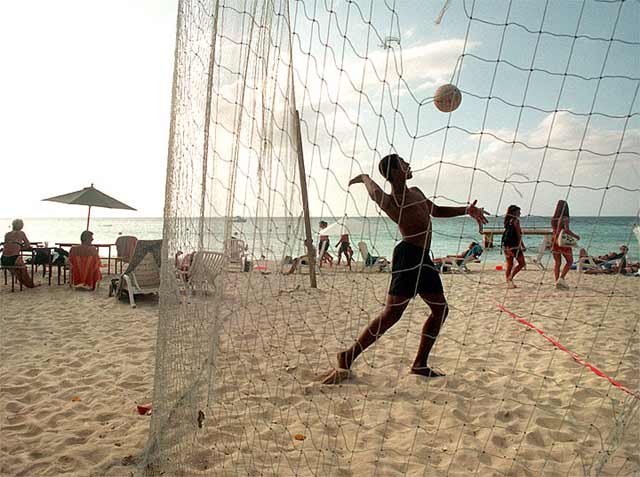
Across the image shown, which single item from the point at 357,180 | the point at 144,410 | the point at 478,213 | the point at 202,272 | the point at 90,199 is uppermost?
the point at 90,199

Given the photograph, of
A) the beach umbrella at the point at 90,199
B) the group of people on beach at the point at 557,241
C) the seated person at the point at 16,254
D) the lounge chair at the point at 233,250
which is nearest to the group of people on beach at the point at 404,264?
the lounge chair at the point at 233,250

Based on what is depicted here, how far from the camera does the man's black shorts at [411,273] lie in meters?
2.74

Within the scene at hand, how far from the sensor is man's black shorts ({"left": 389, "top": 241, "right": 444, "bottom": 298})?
274 centimetres

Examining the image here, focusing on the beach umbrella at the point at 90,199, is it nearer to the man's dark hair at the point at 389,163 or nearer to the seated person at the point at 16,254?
the seated person at the point at 16,254

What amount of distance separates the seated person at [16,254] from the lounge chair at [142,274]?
5.75 ft

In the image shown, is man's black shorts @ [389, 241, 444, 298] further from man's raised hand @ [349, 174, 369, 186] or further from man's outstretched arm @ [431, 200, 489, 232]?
man's raised hand @ [349, 174, 369, 186]

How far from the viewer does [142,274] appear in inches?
241

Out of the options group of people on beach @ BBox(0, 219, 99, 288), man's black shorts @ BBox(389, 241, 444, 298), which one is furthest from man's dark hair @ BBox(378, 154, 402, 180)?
group of people on beach @ BBox(0, 219, 99, 288)

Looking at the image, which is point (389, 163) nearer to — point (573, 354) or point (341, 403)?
point (341, 403)

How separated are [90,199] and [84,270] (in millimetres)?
2942

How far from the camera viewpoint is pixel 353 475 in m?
1.89

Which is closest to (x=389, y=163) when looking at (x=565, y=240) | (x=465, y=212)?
(x=465, y=212)

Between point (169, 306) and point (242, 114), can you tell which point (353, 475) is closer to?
point (169, 306)

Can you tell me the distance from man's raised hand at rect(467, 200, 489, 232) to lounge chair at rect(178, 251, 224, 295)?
1506 mm
